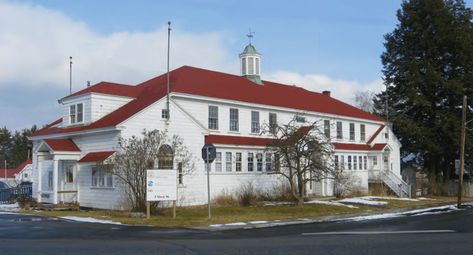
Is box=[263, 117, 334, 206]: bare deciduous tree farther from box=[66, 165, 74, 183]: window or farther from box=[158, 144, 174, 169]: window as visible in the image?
box=[66, 165, 74, 183]: window

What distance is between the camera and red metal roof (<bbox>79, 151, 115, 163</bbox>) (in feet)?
89.9

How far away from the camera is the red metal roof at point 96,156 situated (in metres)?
27.4

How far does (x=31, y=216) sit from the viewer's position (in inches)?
959

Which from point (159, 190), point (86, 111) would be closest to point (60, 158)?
point (86, 111)

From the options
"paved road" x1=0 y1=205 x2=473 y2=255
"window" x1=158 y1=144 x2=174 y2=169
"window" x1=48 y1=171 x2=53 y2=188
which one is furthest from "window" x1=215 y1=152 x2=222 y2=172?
"paved road" x1=0 y1=205 x2=473 y2=255

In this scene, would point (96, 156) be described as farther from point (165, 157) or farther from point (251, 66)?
point (251, 66)

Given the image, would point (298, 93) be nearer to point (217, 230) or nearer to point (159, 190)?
point (159, 190)

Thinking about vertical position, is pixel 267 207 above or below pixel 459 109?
below

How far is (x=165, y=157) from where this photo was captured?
27.6 metres

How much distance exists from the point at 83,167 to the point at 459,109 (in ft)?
122

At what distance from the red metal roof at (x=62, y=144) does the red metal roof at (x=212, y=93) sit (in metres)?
0.78

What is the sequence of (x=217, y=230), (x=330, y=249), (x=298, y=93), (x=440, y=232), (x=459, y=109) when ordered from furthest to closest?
(x=459, y=109)
(x=298, y=93)
(x=217, y=230)
(x=440, y=232)
(x=330, y=249)

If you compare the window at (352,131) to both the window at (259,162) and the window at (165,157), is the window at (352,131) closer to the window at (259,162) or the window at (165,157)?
the window at (259,162)

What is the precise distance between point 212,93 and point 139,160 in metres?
10.4
